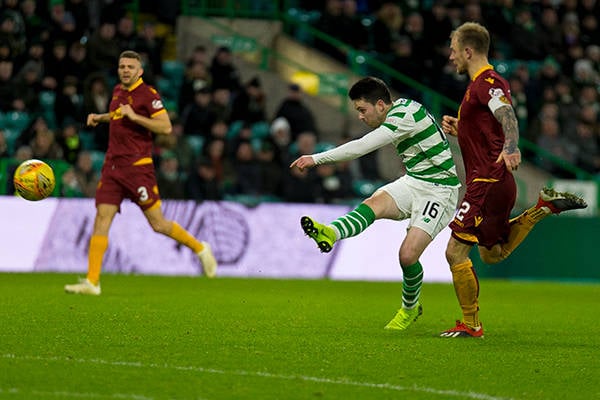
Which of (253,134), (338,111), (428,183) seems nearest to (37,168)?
(428,183)

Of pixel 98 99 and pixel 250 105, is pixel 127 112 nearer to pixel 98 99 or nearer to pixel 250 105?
pixel 98 99

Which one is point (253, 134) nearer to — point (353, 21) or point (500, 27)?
point (353, 21)

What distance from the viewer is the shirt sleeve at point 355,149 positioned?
911cm

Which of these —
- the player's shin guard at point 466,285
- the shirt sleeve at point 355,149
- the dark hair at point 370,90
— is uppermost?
the dark hair at point 370,90

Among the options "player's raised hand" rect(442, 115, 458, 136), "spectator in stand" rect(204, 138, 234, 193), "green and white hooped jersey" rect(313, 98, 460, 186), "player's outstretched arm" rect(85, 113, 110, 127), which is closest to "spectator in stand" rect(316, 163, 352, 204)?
"spectator in stand" rect(204, 138, 234, 193)

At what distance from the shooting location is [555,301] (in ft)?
48.7

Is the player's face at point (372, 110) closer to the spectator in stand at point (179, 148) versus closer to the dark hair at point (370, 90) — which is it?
the dark hair at point (370, 90)

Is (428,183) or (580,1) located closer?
(428,183)

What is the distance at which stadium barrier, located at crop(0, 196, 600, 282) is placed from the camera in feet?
57.9

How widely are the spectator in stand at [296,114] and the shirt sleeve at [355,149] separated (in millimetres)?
11718

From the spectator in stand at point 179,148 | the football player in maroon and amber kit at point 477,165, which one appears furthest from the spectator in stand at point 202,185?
the football player in maroon and amber kit at point 477,165

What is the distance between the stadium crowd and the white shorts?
354 inches

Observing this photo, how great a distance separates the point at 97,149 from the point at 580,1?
12.1 meters

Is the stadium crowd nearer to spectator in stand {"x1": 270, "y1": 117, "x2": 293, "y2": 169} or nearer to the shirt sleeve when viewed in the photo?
spectator in stand {"x1": 270, "y1": 117, "x2": 293, "y2": 169}
